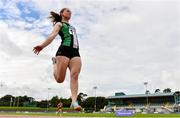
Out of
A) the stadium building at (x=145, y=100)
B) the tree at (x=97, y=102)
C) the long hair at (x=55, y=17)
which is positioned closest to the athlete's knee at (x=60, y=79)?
the long hair at (x=55, y=17)

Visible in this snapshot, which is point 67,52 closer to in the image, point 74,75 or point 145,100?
point 74,75

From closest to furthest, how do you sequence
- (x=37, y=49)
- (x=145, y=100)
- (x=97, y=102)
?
1. (x=37, y=49)
2. (x=145, y=100)
3. (x=97, y=102)

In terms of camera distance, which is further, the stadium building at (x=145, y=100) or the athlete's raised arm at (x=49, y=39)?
the stadium building at (x=145, y=100)

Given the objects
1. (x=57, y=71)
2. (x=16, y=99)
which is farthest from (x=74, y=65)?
(x=16, y=99)

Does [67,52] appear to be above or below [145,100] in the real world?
below

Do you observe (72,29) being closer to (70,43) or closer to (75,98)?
(70,43)

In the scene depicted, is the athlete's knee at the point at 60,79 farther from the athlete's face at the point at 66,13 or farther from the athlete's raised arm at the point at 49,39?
the athlete's face at the point at 66,13

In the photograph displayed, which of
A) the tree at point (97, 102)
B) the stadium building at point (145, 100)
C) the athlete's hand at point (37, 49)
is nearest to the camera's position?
the athlete's hand at point (37, 49)

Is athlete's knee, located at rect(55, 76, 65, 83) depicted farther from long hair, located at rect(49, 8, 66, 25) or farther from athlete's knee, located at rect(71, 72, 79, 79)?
long hair, located at rect(49, 8, 66, 25)

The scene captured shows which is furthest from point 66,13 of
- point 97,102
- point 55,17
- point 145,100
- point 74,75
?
point 97,102

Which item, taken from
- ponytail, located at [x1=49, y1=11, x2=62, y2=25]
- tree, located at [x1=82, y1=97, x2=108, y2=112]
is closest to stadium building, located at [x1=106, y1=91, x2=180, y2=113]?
tree, located at [x1=82, y1=97, x2=108, y2=112]

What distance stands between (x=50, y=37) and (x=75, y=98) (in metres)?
1.21

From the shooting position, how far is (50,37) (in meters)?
6.58

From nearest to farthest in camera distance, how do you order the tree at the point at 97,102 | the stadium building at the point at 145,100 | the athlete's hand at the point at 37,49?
the athlete's hand at the point at 37,49 → the stadium building at the point at 145,100 → the tree at the point at 97,102
